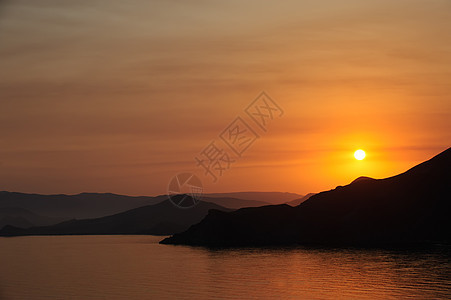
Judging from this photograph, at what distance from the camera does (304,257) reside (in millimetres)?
165500

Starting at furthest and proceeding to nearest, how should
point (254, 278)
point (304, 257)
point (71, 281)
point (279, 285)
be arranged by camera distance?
1. point (304, 257)
2. point (71, 281)
3. point (254, 278)
4. point (279, 285)

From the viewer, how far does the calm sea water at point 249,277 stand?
341ft

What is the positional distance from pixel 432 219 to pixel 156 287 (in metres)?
114

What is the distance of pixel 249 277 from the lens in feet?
406

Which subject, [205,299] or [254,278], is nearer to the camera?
[205,299]


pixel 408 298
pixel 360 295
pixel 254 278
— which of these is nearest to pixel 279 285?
pixel 254 278

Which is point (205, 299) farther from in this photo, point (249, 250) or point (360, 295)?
point (249, 250)

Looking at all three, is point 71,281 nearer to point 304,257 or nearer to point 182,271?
point 182,271

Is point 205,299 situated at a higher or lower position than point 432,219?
lower

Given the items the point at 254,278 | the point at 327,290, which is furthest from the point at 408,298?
the point at 254,278

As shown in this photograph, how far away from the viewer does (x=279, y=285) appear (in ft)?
368

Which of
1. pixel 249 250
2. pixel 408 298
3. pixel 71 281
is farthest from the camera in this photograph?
pixel 249 250

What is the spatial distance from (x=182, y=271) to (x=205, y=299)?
44.8 meters

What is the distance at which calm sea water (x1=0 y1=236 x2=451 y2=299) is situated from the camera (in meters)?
104
